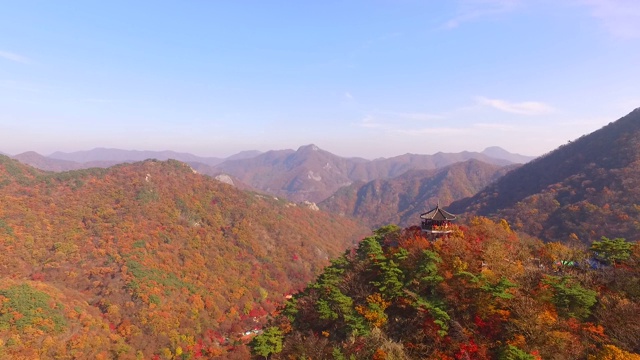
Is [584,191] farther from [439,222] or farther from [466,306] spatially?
[466,306]

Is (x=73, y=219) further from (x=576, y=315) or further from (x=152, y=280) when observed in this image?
(x=576, y=315)

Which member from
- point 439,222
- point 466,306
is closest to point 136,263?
point 439,222

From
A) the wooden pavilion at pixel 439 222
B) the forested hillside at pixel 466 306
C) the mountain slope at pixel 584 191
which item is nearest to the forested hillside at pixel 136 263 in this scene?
the forested hillside at pixel 466 306

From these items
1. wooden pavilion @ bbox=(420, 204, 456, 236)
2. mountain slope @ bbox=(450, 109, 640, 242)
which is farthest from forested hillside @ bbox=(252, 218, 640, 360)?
mountain slope @ bbox=(450, 109, 640, 242)

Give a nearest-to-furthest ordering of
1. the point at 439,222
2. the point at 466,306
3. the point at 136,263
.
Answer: the point at 466,306, the point at 439,222, the point at 136,263

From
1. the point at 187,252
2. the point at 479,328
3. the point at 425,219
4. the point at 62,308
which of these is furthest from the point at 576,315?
the point at 187,252

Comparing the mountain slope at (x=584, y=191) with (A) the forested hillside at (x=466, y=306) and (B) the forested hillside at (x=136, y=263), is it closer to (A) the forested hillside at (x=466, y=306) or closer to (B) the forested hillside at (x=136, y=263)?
(A) the forested hillside at (x=466, y=306)

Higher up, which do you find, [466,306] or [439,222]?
[439,222]

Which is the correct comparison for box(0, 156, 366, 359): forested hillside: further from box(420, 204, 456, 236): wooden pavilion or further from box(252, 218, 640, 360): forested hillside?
box(420, 204, 456, 236): wooden pavilion
